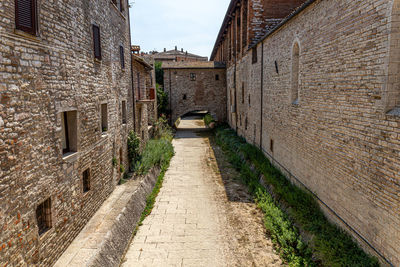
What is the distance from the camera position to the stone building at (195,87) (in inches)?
1016

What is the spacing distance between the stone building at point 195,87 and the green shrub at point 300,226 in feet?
48.0

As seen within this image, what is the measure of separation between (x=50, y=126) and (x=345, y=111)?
5.80 metres

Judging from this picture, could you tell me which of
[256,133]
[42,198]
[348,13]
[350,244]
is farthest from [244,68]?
[42,198]

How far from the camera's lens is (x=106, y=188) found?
8812 millimetres

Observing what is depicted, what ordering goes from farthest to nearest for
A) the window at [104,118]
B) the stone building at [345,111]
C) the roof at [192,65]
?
the roof at [192,65], the window at [104,118], the stone building at [345,111]

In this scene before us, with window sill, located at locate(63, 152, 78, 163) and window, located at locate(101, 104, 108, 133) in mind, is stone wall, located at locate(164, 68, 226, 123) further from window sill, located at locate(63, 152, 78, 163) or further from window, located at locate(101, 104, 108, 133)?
window sill, located at locate(63, 152, 78, 163)

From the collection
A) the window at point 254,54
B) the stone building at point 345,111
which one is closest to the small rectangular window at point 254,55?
the window at point 254,54

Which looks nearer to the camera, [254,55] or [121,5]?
[121,5]

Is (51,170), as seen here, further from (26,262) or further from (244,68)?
(244,68)

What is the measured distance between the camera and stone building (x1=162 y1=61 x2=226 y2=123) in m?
25.8

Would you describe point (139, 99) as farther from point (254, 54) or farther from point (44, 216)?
point (44, 216)

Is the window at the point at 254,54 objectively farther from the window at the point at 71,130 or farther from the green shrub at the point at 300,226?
the window at the point at 71,130

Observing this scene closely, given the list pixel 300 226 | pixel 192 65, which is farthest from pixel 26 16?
pixel 192 65

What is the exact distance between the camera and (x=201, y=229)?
834cm
